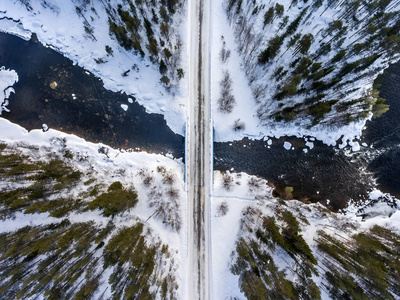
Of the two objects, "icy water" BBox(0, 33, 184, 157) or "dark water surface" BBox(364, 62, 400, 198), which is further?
"icy water" BBox(0, 33, 184, 157)

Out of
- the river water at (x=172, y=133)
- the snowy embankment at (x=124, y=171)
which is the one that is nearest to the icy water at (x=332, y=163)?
the river water at (x=172, y=133)

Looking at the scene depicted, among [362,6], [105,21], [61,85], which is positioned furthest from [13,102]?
[362,6]

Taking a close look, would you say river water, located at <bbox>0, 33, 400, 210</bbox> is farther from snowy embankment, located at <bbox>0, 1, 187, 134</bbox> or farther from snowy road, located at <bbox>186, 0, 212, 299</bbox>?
snowy road, located at <bbox>186, 0, 212, 299</bbox>

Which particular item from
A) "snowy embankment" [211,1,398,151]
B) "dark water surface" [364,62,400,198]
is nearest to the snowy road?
"snowy embankment" [211,1,398,151]

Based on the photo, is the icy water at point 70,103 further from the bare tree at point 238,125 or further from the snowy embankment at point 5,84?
the bare tree at point 238,125

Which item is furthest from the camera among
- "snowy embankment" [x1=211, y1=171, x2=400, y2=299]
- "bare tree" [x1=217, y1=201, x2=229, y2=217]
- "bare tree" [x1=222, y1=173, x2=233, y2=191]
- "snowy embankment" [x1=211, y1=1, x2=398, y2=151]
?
"bare tree" [x1=222, y1=173, x2=233, y2=191]

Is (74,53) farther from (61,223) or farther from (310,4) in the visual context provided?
A: (310,4)
